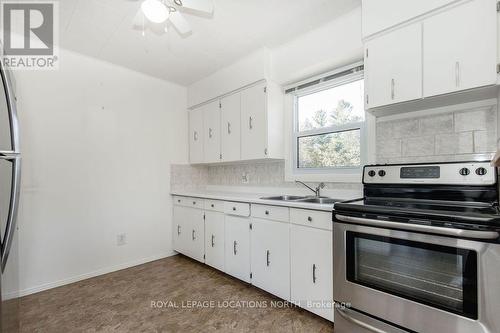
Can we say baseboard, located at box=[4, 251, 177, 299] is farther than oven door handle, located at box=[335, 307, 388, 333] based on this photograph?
Yes

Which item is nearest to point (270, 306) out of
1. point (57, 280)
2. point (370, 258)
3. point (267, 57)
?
point (370, 258)

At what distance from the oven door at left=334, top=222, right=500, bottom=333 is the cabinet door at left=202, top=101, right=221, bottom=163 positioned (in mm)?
2003

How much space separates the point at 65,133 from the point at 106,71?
0.87 meters

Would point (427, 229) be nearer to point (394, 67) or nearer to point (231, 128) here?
point (394, 67)

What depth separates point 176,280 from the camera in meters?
2.60

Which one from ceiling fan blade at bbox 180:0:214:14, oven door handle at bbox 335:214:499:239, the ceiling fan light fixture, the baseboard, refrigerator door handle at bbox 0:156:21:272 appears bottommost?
the baseboard

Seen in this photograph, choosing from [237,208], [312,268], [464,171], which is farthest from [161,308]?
[464,171]

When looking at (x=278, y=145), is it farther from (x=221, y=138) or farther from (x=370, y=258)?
(x=370, y=258)

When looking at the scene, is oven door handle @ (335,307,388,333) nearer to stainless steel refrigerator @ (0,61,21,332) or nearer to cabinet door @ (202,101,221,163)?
stainless steel refrigerator @ (0,61,21,332)

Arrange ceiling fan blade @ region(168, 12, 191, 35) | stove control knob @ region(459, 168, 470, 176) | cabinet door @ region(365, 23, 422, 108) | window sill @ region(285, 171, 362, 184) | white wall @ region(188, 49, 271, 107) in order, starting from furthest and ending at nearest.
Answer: white wall @ region(188, 49, 271, 107), window sill @ region(285, 171, 362, 184), ceiling fan blade @ region(168, 12, 191, 35), cabinet door @ region(365, 23, 422, 108), stove control knob @ region(459, 168, 470, 176)

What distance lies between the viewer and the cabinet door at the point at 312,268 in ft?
5.83

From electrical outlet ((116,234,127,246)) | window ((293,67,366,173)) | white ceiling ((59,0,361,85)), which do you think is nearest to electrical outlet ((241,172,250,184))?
window ((293,67,366,173))

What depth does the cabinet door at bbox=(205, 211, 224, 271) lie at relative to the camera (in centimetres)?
265

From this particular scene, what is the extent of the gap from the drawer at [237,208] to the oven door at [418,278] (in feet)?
3.14
